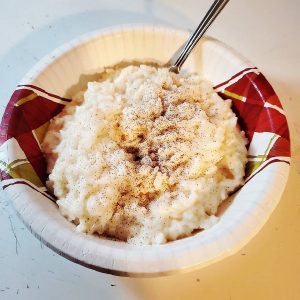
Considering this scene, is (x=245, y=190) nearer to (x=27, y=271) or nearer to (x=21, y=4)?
(x=27, y=271)

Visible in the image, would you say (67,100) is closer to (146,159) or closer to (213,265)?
(146,159)

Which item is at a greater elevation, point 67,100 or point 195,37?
point 195,37

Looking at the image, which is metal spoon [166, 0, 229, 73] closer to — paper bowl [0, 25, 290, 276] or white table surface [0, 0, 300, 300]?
paper bowl [0, 25, 290, 276]

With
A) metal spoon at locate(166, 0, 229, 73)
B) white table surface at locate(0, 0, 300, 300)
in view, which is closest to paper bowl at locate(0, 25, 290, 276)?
metal spoon at locate(166, 0, 229, 73)

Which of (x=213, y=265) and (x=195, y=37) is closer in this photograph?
(x=213, y=265)

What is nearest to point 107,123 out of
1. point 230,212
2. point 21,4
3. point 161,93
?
point 161,93

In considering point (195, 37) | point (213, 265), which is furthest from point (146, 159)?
point (195, 37)

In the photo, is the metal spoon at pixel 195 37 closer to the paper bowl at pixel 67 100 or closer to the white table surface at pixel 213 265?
the paper bowl at pixel 67 100
